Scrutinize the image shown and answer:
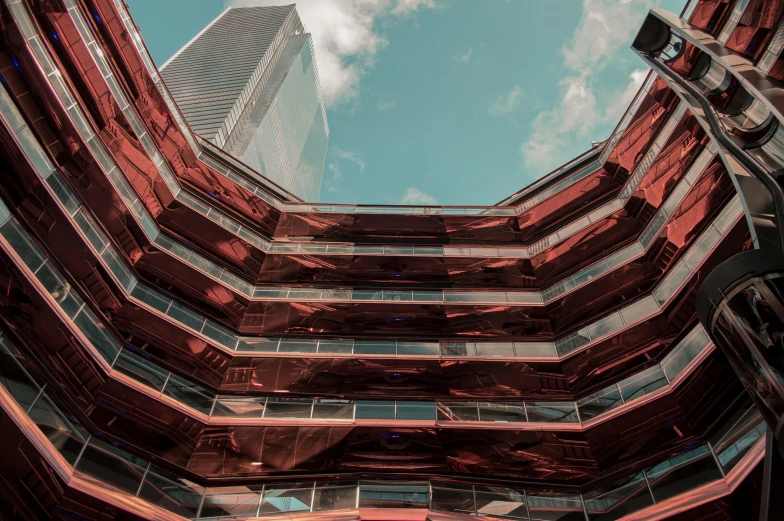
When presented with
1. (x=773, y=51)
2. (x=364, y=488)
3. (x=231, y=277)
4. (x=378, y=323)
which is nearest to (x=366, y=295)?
(x=378, y=323)

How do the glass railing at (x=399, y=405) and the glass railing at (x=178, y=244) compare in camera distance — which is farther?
the glass railing at (x=399, y=405)

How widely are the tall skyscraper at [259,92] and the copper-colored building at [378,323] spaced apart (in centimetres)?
6466

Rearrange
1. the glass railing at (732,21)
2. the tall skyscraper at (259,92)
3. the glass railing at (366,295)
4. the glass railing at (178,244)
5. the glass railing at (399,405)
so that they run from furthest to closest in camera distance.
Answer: the tall skyscraper at (259,92) → the glass railing at (399,405) → the glass railing at (366,295) → the glass railing at (178,244) → the glass railing at (732,21)

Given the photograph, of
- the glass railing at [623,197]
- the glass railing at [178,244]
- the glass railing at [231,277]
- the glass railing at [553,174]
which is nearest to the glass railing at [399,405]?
the glass railing at [231,277]

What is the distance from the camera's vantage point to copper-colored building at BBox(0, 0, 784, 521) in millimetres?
13117

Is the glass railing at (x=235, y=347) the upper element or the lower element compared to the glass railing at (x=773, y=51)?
lower

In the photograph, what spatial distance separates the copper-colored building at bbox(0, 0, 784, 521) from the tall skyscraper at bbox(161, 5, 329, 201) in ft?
212

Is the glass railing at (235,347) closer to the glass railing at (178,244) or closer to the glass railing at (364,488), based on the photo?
the glass railing at (178,244)

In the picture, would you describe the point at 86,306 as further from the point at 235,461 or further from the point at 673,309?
the point at 673,309

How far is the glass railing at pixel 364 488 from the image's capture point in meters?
13.7

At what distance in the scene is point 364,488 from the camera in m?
16.6

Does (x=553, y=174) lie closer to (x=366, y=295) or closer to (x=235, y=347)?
(x=366, y=295)

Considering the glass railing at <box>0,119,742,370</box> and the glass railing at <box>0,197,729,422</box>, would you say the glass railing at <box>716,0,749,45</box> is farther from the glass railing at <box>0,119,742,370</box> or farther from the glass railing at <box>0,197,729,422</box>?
the glass railing at <box>0,197,729,422</box>

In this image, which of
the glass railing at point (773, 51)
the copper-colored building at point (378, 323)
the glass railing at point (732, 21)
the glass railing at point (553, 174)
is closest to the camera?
the glass railing at point (773, 51)
